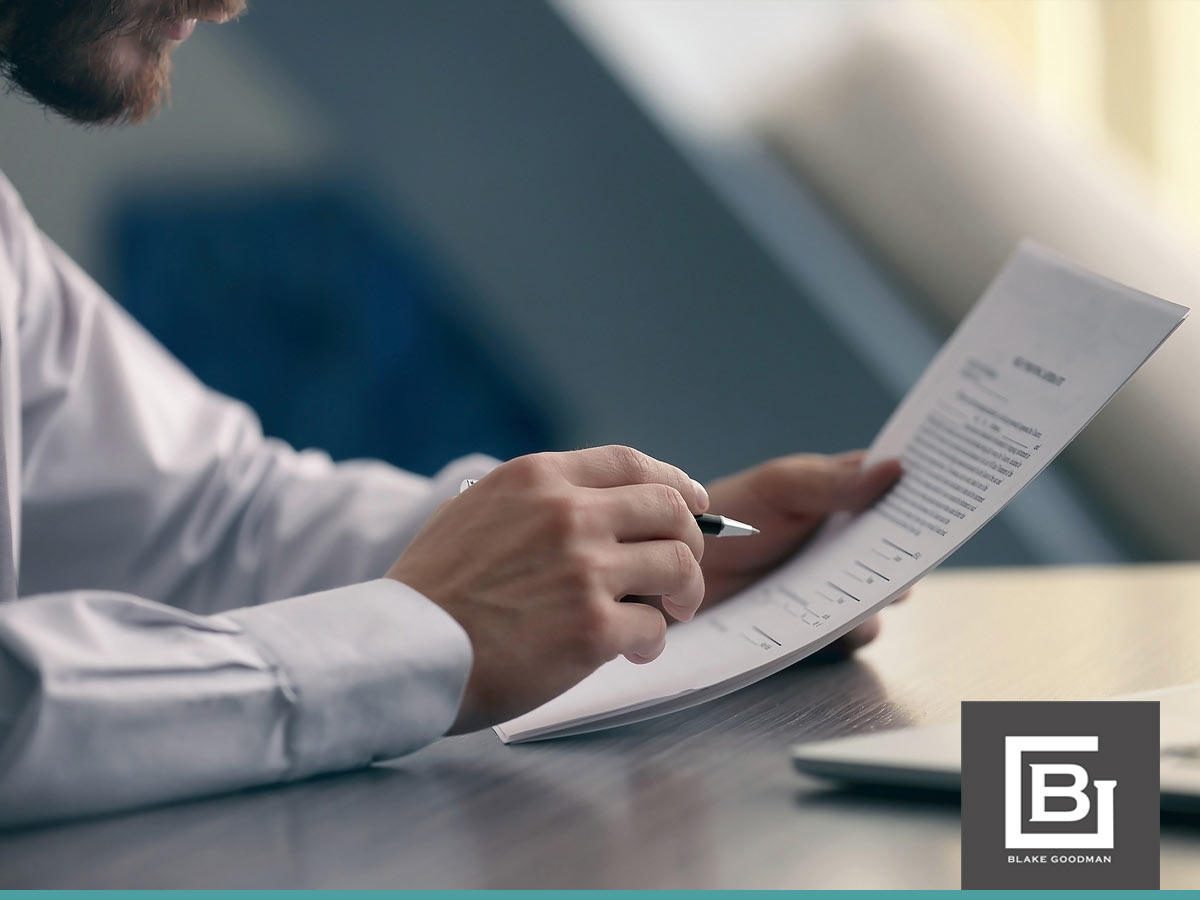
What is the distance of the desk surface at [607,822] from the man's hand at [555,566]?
1.4 inches

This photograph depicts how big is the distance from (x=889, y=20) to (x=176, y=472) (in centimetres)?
152

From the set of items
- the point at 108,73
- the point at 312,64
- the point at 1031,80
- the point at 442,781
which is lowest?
the point at 442,781

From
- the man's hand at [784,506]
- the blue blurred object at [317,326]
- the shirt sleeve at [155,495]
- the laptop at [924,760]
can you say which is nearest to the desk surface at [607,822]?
the laptop at [924,760]

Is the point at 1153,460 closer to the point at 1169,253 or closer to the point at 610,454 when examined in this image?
the point at 1169,253

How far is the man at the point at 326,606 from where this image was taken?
43 centimetres

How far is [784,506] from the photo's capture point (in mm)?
744

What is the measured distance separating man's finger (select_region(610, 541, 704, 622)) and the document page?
0.14 ft

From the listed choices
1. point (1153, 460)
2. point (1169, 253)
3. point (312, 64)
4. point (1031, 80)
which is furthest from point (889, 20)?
point (312, 64)

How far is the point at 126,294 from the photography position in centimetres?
274

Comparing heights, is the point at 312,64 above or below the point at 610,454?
above

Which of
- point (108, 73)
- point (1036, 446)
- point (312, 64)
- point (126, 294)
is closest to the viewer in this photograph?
point (1036, 446)

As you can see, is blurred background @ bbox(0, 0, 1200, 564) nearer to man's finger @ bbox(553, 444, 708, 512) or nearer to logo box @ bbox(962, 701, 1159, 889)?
man's finger @ bbox(553, 444, 708, 512)

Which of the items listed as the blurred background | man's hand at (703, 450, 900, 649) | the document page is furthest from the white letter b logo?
the blurred background

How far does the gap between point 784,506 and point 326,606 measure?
346mm
